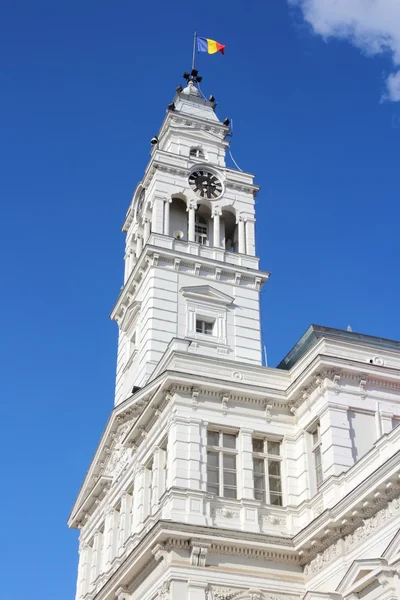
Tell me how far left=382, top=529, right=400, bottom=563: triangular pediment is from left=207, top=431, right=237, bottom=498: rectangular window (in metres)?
8.19

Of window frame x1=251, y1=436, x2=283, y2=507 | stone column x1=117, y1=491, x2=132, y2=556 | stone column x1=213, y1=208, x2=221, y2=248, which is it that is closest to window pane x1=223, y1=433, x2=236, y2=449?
window frame x1=251, y1=436, x2=283, y2=507

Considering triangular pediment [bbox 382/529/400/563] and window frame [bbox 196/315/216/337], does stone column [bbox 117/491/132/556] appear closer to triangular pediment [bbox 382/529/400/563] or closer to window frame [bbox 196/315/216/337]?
window frame [bbox 196/315/216/337]

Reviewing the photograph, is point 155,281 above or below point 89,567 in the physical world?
above

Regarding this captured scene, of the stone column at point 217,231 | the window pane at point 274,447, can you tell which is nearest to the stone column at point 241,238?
the stone column at point 217,231

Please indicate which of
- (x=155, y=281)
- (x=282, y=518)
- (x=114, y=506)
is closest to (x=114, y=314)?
(x=155, y=281)

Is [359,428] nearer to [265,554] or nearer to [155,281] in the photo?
[265,554]

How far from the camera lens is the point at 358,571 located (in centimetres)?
2706

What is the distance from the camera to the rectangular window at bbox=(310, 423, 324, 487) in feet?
107

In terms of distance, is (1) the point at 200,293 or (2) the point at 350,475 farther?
(1) the point at 200,293

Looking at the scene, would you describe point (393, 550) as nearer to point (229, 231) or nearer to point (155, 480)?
point (155, 480)

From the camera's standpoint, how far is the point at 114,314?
48.6m

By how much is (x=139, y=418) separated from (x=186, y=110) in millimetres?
25352

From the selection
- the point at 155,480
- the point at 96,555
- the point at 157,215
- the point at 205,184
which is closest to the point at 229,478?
the point at 155,480

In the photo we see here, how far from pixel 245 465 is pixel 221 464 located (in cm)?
92
